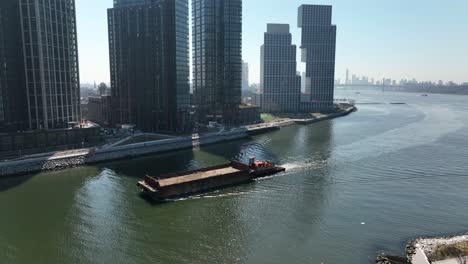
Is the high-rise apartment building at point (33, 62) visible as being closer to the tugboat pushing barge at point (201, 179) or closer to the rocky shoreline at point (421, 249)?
the tugboat pushing barge at point (201, 179)

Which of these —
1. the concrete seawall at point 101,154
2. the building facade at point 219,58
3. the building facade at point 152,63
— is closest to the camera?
the concrete seawall at point 101,154

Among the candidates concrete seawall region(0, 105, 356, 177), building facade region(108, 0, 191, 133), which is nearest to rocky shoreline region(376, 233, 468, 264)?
concrete seawall region(0, 105, 356, 177)

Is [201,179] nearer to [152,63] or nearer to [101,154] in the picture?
[101,154]

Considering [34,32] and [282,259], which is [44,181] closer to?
[34,32]

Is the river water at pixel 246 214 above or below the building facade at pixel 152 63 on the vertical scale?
below

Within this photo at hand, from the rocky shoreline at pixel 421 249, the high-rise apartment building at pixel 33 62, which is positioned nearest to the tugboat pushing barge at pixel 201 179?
the rocky shoreline at pixel 421 249

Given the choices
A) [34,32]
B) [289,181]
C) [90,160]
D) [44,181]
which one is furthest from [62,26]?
[289,181]

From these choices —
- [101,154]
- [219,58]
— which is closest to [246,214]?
[101,154]
